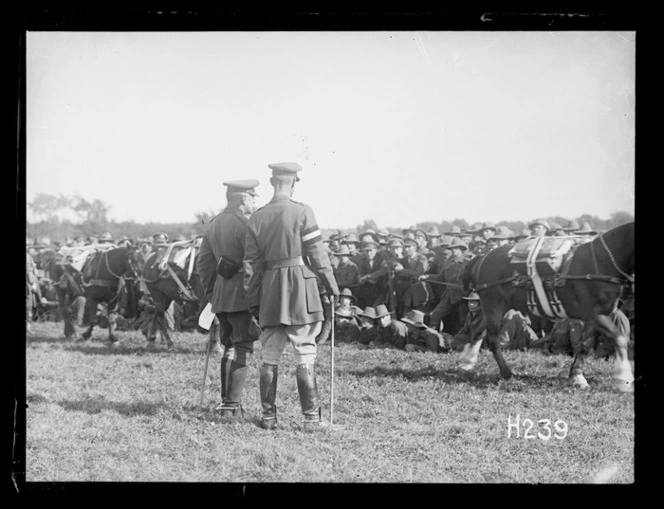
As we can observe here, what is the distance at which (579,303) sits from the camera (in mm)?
8156

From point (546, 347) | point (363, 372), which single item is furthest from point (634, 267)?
point (363, 372)

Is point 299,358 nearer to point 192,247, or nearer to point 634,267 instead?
point 192,247

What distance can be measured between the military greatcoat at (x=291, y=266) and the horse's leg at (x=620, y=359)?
254cm

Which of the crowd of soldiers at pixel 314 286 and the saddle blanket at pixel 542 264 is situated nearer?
the crowd of soldiers at pixel 314 286

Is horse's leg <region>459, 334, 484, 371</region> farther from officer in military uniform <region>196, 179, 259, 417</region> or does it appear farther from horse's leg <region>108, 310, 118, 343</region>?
horse's leg <region>108, 310, 118, 343</region>

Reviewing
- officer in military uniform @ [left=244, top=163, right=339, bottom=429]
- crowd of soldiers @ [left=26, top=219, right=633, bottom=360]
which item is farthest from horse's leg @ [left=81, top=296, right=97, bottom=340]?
officer in military uniform @ [left=244, top=163, right=339, bottom=429]

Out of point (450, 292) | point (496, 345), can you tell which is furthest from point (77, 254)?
point (496, 345)

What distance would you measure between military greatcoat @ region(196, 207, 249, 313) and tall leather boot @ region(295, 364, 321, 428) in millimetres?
753

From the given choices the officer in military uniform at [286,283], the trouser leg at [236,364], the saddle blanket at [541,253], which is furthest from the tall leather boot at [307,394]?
the saddle blanket at [541,253]

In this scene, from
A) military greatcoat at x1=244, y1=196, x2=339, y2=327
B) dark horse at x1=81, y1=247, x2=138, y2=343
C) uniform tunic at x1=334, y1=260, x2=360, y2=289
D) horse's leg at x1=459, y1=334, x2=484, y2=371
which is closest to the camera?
military greatcoat at x1=244, y1=196, x2=339, y2=327

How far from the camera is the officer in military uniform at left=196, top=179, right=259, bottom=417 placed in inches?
301

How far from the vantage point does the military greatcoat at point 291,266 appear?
24.6 feet

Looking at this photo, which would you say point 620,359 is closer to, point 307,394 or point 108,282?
point 307,394

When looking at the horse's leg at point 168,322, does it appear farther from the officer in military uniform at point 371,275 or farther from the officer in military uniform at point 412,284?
the officer in military uniform at point 412,284
